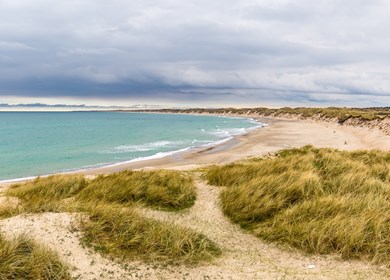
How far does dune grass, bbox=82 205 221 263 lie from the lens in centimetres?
603

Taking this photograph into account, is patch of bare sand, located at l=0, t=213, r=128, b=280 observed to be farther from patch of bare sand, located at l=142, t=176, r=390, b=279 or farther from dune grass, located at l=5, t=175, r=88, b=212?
dune grass, located at l=5, t=175, r=88, b=212

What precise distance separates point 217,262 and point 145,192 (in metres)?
3.74

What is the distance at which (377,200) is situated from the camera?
8227mm

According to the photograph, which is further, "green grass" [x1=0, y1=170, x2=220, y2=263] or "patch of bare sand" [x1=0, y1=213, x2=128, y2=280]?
"green grass" [x1=0, y1=170, x2=220, y2=263]

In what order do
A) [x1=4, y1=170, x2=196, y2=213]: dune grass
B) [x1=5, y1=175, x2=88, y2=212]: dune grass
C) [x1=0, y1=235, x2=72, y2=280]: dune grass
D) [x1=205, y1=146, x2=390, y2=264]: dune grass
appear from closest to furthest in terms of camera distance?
1. [x1=0, y1=235, x2=72, y2=280]: dune grass
2. [x1=205, y1=146, x2=390, y2=264]: dune grass
3. [x1=4, y1=170, x2=196, y2=213]: dune grass
4. [x1=5, y1=175, x2=88, y2=212]: dune grass

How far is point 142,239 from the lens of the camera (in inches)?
250

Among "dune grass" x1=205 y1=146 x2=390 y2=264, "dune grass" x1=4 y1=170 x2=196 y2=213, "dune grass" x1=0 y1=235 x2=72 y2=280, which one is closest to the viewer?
"dune grass" x1=0 y1=235 x2=72 y2=280

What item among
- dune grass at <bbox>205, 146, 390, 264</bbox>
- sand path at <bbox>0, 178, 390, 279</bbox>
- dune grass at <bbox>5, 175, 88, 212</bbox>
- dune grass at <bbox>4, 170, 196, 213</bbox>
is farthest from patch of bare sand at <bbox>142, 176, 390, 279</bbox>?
dune grass at <bbox>5, 175, 88, 212</bbox>

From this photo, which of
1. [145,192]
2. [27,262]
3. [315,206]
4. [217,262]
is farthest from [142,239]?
[315,206]

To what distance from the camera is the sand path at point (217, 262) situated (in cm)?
559

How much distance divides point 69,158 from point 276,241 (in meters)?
26.6

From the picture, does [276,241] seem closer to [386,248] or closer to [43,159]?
[386,248]

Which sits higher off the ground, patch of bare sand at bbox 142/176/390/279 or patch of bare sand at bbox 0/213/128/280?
patch of bare sand at bbox 0/213/128/280

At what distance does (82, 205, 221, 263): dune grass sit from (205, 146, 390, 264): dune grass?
1625 millimetres
